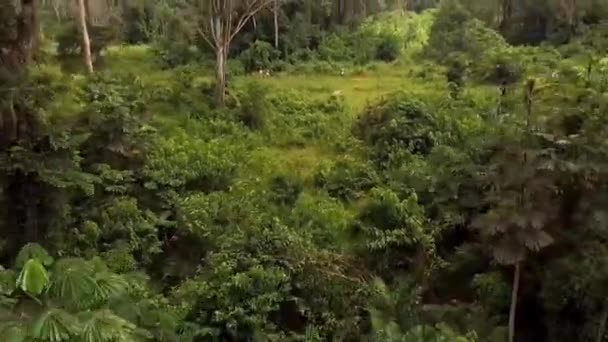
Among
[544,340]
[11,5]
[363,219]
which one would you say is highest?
[11,5]

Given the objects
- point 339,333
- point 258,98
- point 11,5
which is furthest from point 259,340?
point 258,98

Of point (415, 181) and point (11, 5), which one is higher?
point (11, 5)

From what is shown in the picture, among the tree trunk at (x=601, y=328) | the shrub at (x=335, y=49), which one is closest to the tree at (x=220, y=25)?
the shrub at (x=335, y=49)

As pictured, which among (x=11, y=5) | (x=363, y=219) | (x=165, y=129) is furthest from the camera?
(x=165, y=129)

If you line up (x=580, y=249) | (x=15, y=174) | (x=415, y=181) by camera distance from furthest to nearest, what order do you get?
(x=415, y=181) < (x=15, y=174) < (x=580, y=249)

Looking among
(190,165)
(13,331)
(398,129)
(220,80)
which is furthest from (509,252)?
(220,80)

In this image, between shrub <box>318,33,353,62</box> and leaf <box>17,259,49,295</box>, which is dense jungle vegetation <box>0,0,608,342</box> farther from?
shrub <box>318,33,353,62</box>

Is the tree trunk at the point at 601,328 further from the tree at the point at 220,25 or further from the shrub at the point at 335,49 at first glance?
the shrub at the point at 335,49

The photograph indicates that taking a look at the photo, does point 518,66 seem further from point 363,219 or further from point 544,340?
point 544,340

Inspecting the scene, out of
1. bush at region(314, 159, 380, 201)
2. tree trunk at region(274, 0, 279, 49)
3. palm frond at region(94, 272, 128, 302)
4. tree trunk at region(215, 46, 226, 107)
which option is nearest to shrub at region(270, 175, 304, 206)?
bush at region(314, 159, 380, 201)
